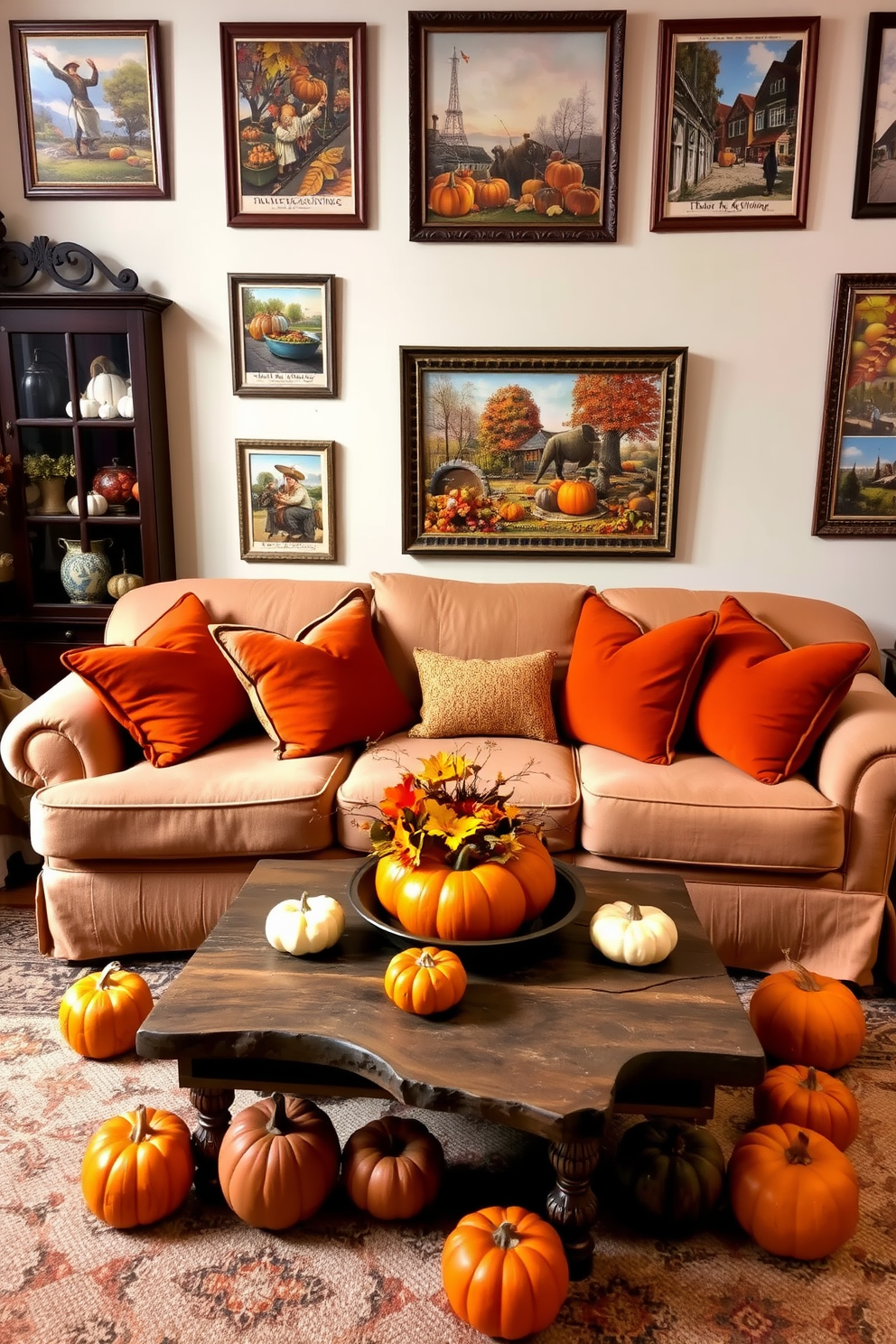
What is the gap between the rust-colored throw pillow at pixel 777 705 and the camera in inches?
103

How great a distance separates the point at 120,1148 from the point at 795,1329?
3.92ft

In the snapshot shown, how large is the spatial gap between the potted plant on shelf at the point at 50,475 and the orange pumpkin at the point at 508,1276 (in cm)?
288

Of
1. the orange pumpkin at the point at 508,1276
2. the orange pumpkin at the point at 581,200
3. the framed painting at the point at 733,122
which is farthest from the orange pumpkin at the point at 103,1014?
the framed painting at the point at 733,122

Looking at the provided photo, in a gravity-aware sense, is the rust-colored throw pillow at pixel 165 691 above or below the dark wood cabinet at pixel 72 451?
below

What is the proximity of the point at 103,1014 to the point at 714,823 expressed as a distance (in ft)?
5.11

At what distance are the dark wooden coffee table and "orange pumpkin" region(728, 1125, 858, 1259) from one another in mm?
151

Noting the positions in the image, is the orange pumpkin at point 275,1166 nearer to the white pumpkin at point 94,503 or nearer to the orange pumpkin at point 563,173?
the white pumpkin at point 94,503

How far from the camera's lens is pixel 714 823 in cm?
252

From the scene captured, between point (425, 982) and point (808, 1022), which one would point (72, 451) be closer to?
point (425, 982)

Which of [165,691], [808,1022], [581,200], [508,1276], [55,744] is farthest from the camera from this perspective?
[581,200]

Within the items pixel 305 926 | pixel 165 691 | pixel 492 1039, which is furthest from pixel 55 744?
pixel 492 1039

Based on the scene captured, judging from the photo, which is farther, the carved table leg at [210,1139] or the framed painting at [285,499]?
the framed painting at [285,499]

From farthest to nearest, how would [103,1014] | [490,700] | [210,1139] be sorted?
[490,700]
[103,1014]
[210,1139]

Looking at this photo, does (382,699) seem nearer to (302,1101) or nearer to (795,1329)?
(302,1101)
